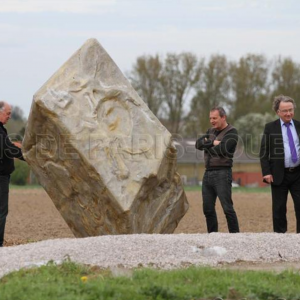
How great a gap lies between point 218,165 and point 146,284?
4.41m

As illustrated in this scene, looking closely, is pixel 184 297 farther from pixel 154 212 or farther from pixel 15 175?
pixel 15 175

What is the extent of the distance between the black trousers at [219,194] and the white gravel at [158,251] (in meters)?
1.50

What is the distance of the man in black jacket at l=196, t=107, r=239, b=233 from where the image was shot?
10.4m

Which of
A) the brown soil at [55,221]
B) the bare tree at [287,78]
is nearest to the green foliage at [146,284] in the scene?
the brown soil at [55,221]

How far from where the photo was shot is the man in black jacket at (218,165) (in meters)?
10.4

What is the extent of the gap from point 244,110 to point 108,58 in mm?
50239

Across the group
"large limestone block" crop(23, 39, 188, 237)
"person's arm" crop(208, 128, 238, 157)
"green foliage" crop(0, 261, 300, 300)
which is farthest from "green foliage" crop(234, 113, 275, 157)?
"green foliage" crop(0, 261, 300, 300)

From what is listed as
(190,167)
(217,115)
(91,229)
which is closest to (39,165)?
(91,229)

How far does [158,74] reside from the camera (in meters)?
62.0

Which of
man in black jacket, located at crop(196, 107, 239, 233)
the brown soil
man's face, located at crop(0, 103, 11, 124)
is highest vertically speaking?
man's face, located at crop(0, 103, 11, 124)

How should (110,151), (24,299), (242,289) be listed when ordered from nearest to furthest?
(24,299) → (242,289) → (110,151)

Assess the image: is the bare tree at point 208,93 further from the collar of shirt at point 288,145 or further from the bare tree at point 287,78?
the collar of shirt at point 288,145

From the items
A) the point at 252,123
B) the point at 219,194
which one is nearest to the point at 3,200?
the point at 219,194

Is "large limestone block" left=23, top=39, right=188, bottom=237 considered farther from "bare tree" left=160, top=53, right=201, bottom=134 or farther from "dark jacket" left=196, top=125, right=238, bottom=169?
"bare tree" left=160, top=53, right=201, bottom=134
